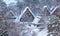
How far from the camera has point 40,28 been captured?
3.04 meters

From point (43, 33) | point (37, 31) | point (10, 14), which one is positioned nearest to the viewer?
point (43, 33)

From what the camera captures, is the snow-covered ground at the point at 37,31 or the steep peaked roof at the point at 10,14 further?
the steep peaked roof at the point at 10,14

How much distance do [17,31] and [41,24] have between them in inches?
19.6

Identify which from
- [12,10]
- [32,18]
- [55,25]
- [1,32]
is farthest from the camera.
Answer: [12,10]

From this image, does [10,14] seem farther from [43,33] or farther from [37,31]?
[43,33]

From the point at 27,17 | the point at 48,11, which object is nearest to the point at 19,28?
the point at 27,17

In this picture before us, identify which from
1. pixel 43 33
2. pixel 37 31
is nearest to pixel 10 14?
pixel 37 31

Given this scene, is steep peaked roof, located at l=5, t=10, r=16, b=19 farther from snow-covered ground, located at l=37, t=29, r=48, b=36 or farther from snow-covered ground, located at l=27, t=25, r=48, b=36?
snow-covered ground, located at l=37, t=29, r=48, b=36

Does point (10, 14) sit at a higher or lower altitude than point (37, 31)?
higher

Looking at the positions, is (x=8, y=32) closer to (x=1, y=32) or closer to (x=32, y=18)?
(x=1, y=32)

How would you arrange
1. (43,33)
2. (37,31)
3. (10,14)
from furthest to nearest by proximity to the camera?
1. (10,14)
2. (37,31)
3. (43,33)

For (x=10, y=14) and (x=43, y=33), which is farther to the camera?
(x=10, y=14)

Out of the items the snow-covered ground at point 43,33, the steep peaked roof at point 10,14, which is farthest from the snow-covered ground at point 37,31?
the steep peaked roof at point 10,14

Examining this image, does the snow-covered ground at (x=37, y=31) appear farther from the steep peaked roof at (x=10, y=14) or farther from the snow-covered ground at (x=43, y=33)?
the steep peaked roof at (x=10, y=14)
